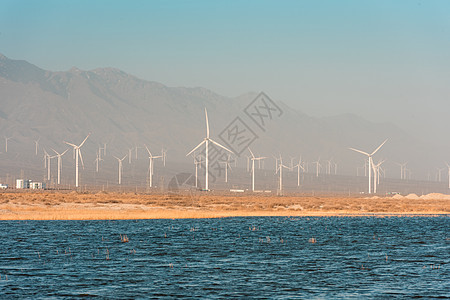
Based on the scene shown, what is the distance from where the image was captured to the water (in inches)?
1073

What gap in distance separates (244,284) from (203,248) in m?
12.3

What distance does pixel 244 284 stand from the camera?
28625mm

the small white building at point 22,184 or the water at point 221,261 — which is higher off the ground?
the small white building at point 22,184

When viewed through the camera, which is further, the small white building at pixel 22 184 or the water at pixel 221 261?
the small white building at pixel 22 184

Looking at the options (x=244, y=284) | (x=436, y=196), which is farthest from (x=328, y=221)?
(x=436, y=196)

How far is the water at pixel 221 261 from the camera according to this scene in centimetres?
2727

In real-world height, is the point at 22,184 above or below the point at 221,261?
above

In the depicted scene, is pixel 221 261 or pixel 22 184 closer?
pixel 221 261

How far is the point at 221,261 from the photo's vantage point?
35312mm

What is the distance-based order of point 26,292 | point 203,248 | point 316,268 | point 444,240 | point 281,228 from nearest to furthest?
point 26,292 < point 316,268 < point 203,248 < point 444,240 < point 281,228

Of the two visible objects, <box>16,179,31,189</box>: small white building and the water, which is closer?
the water

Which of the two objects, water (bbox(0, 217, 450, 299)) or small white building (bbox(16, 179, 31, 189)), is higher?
small white building (bbox(16, 179, 31, 189))

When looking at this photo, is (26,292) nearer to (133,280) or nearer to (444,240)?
(133,280)

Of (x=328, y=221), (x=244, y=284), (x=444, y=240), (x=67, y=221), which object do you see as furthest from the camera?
(x=328, y=221)
